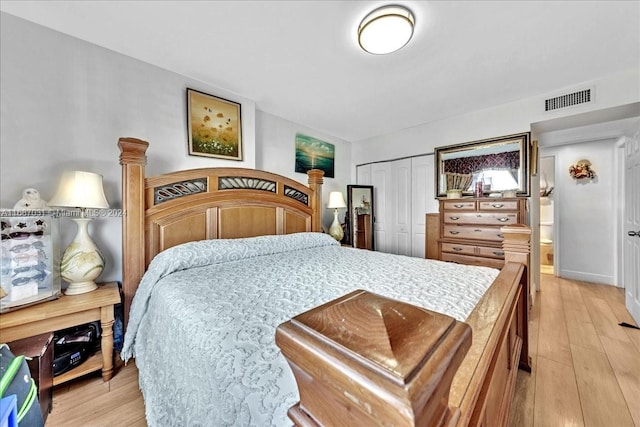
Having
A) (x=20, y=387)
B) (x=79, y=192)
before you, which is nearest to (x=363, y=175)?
(x=79, y=192)

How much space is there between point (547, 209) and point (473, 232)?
3134 millimetres

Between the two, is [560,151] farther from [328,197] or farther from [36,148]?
[36,148]

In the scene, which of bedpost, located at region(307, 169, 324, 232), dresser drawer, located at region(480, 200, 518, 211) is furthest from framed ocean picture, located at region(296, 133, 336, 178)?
dresser drawer, located at region(480, 200, 518, 211)

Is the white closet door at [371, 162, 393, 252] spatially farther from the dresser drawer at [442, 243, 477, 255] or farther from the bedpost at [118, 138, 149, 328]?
the bedpost at [118, 138, 149, 328]

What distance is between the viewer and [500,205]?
262 centimetres

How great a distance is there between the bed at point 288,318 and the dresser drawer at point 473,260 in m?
1.16

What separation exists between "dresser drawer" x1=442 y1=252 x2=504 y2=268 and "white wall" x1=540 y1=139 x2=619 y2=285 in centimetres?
234

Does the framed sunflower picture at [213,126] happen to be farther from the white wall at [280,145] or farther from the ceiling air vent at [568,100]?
the ceiling air vent at [568,100]

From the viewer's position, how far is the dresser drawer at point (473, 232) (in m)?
2.63

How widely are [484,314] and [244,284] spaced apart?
105 centimetres

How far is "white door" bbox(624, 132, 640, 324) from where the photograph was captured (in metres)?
2.27

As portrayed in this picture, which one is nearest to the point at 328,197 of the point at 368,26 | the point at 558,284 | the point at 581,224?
the point at 368,26

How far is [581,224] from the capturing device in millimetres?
3756

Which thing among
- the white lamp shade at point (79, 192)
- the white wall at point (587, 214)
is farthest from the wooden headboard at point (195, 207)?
the white wall at point (587, 214)
